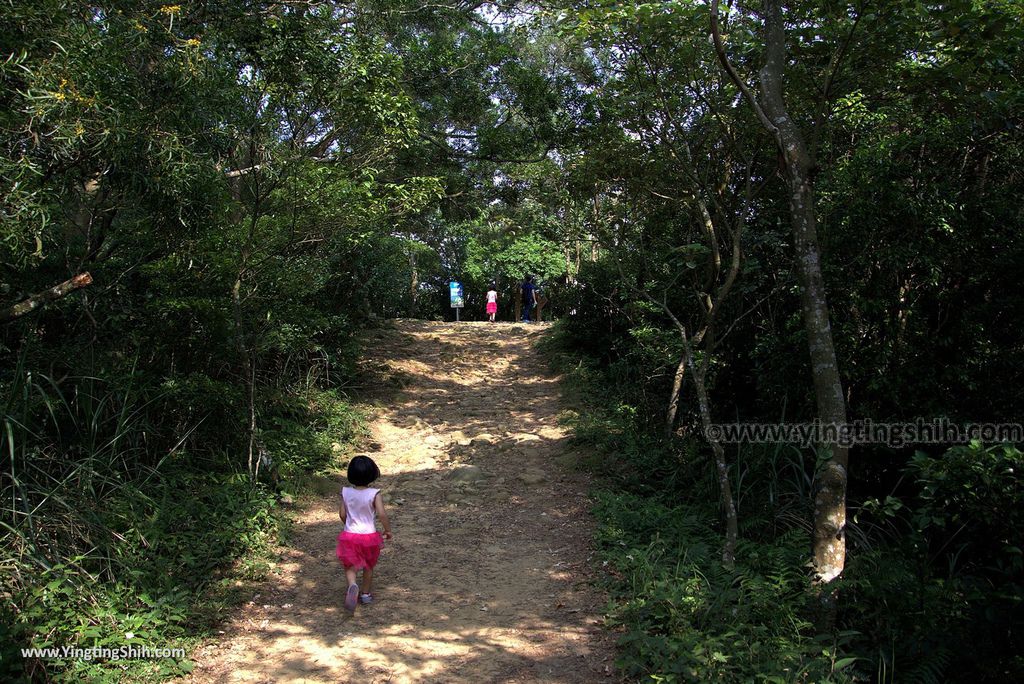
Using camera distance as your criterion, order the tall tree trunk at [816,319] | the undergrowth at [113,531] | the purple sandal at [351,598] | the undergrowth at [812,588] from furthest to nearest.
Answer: the purple sandal at [351,598], the tall tree trunk at [816,319], the undergrowth at [113,531], the undergrowth at [812,588]

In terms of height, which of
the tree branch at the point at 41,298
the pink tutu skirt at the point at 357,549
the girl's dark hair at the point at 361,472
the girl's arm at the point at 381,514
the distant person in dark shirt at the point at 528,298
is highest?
the distant person in dark shirt at the point at 528,298

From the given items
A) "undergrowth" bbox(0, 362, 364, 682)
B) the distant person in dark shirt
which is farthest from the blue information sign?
"undergrowth" bbox(0, 362, 364, 682)

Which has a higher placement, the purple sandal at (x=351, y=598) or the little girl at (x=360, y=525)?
the little girl at (x=360, y=525)

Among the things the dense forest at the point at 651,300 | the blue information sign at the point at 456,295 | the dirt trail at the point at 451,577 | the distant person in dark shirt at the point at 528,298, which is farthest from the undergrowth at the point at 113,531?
the blue information sign at the point at 456,295

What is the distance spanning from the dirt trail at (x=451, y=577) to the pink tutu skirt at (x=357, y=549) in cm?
36

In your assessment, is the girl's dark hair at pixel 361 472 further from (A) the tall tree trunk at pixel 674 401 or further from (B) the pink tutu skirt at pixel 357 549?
(A) the tall tree trunk at pixel 674 401

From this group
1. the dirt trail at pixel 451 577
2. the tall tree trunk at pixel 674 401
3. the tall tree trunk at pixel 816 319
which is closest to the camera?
the dirt trail at pixel 451 577

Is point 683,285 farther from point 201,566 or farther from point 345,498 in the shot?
point 201,566

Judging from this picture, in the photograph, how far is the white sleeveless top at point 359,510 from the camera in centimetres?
480

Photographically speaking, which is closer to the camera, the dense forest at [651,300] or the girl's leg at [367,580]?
the dense forest at [651,300]

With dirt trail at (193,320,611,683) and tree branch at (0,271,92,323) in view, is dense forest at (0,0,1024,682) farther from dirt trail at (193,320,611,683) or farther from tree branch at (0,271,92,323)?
dirt trail at (193,320,611,683)

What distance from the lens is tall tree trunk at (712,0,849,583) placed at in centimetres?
429

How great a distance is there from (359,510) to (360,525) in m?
0.10

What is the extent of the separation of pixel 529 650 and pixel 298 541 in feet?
8.68
